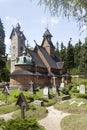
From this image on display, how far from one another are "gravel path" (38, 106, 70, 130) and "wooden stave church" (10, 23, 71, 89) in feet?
84.4

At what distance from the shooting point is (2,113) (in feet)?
61.9

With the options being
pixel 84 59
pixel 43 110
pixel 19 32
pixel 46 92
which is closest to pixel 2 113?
pixel 43 110

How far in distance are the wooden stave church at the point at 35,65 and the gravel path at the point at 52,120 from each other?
84.4 feet

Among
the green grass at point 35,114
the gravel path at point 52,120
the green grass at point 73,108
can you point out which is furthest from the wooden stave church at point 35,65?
the green grass at point 35,114

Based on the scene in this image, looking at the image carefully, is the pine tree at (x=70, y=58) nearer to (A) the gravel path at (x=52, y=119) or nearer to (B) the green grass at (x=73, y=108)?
(B) the green grass at (x=73, y=108)

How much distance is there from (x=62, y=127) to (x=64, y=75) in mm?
41815

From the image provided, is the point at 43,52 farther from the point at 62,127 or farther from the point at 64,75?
the point at 62,127

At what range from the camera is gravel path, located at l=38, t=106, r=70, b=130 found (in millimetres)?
15227

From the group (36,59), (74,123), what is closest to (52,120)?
(74,123)

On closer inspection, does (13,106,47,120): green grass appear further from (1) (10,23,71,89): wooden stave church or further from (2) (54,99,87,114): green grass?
(1) (10,23,71,89): wooden stave church

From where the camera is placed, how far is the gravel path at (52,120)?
15227 mm

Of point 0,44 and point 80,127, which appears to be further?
point 0,44

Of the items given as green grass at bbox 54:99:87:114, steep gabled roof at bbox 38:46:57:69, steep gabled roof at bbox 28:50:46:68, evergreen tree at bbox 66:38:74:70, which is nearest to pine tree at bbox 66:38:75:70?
evergreen tree at bbox 66:38:74:70

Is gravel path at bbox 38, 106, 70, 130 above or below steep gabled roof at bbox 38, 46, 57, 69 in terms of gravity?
below
